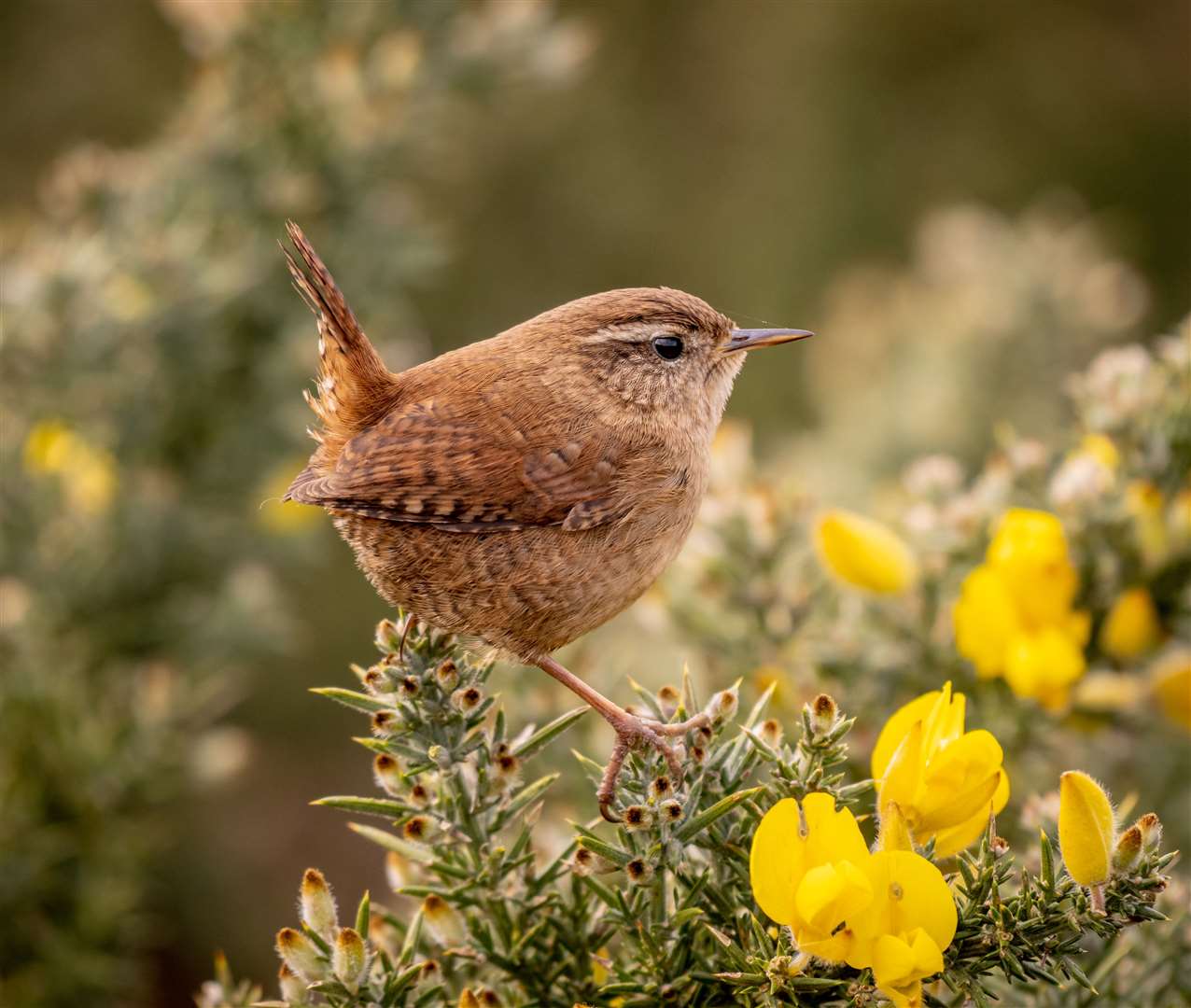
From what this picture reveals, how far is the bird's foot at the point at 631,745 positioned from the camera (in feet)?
4.47

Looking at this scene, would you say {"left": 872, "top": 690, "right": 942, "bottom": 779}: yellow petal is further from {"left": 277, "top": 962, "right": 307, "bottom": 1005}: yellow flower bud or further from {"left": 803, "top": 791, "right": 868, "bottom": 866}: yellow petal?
{"left": 277, "top": 962, "right": 307, "bottom": 1005}: yellow flower bud

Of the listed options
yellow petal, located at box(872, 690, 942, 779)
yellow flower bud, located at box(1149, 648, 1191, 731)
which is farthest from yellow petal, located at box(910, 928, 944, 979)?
yellow flower bud, located at box(1149, 648, 1191, 731)

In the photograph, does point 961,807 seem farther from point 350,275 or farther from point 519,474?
point 350,275

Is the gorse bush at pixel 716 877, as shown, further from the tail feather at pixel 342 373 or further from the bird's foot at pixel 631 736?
the tail feather at pixel 342 373

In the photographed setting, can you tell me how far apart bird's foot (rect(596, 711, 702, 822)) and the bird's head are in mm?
547

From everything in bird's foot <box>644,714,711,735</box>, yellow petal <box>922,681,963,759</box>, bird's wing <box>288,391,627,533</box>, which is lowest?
yellow petal <box>922,681,963,759</box>

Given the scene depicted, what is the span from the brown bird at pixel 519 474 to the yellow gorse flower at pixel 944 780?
8.9 inches

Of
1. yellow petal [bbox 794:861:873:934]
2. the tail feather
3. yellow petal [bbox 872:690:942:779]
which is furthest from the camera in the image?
the tail feather

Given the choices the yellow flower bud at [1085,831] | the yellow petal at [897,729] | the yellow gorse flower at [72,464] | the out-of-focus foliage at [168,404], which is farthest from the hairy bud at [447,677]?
the yellow gorse flower at [72,464]

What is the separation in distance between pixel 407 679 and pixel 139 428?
178 cm

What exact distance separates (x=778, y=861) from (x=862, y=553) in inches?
35.7

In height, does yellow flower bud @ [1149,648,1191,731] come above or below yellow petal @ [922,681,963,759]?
above

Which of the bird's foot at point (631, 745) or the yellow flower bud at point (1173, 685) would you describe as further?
the yellow flower bud at point (1173, 685)

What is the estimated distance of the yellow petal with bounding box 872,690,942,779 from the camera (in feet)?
4.55
